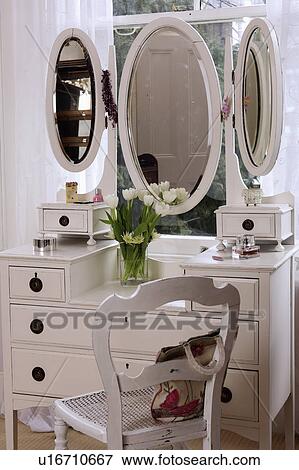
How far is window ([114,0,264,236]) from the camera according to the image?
10.0ft

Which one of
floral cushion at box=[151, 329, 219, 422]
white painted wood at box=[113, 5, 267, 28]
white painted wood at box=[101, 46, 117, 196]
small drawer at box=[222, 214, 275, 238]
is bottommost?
floral cushion at box=[151, 329, 219, 422]

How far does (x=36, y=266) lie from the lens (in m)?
2.69

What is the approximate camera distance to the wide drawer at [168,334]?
8.04ft

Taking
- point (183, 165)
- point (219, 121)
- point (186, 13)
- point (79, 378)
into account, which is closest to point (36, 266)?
point (79, 378)

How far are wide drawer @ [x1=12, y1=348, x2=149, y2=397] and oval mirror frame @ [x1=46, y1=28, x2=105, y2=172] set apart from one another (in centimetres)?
76

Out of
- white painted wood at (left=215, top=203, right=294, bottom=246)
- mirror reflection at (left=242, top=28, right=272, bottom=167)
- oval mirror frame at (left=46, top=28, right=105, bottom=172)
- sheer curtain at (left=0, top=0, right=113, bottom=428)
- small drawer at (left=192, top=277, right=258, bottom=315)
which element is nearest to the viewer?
small drawer at (left=192, top=277, right=258, bottom=315)

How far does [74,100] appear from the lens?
3.04 m

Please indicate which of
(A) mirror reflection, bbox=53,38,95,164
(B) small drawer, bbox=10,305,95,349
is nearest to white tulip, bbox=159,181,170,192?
(A) mirror reflection, bbox=53,38,95,164

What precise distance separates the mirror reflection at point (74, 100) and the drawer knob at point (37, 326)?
687 millimetres

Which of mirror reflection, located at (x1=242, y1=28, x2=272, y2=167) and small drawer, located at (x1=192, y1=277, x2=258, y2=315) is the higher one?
mirror reflection, located at (x1=242, y1=28, x2=272, y2=167)

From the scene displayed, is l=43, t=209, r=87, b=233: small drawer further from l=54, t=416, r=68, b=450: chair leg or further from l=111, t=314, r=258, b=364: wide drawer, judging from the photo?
l=54, t=416, r=68, b=450: chair leg

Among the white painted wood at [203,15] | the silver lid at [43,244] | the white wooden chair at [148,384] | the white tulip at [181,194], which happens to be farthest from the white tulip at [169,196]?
the white wooden chair at [148,384]

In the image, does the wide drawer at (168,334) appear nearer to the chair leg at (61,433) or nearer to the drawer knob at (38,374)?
the drawer knob at (38,374)

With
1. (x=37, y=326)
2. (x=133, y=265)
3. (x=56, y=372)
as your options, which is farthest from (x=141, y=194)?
(x=56, y=372)
